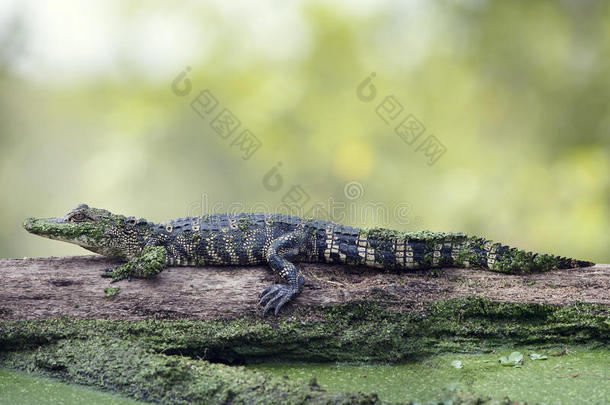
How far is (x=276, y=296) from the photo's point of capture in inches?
152

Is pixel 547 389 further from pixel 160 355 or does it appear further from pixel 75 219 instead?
pixel 75 219

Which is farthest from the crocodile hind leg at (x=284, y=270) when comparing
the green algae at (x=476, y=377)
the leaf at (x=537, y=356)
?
the leaf at (x=537, y=356)

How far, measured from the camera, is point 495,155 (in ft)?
23.9

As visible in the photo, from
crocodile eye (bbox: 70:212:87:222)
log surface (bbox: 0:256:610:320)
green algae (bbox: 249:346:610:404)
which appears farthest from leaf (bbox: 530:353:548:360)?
crocodile eye (bbox: 70:212:87:222)

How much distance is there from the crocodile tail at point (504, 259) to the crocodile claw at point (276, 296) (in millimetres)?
1452

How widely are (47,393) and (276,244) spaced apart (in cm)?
198

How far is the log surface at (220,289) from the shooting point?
379 centimetres

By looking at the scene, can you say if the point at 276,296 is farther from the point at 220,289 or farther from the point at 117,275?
the point at 117,275

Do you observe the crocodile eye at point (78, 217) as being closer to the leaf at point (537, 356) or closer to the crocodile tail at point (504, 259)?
the crocodile tail at point (504, 259)

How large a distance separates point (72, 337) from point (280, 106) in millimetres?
4802

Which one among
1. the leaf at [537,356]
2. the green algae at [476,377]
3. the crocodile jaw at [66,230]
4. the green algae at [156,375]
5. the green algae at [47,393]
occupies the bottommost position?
the green algae at [47,393]

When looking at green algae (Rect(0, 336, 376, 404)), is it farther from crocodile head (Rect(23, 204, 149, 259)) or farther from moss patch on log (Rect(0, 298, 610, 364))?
crocodile head (Rect(23, 204, 149, 259))

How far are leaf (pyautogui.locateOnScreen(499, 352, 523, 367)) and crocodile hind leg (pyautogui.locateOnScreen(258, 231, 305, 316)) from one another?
1525mm

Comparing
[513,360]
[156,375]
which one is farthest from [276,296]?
[513,360]
